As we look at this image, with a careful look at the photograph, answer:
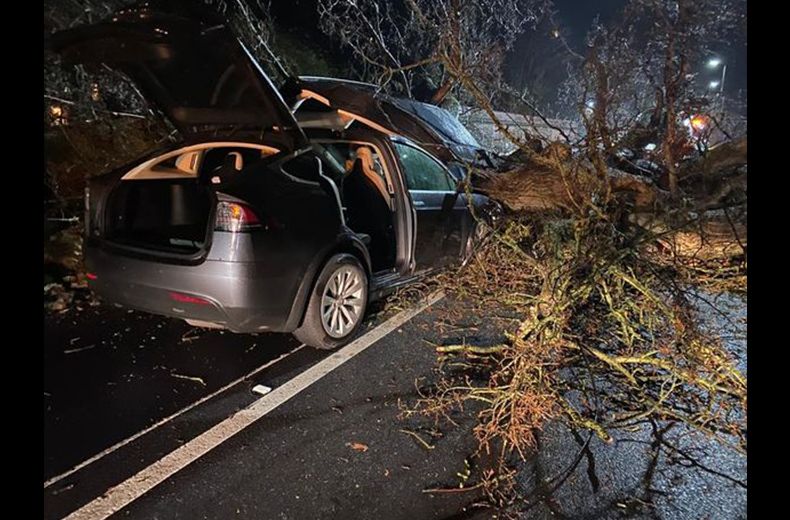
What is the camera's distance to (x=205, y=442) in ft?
7.41

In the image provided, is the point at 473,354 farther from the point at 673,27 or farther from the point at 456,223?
the point at 673,27

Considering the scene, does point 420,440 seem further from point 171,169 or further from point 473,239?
point 473,239

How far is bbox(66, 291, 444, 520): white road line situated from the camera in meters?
1.86

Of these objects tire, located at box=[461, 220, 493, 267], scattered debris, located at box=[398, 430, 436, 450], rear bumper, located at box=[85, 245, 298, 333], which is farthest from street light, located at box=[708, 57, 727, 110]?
tire, located at box=[461, 220, 493, 267]

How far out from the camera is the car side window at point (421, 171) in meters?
4.21

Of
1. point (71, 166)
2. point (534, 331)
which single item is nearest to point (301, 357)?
point (534, 331)

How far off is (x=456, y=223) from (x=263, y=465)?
3311 millimetres

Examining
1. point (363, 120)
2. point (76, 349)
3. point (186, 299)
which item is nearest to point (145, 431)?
point (186, 299)

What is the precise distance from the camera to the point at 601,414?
2584 millimetres

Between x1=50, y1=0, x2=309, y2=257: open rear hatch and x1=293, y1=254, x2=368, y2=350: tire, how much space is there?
32.3 inches

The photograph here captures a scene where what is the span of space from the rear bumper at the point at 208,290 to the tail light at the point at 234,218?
0.20m

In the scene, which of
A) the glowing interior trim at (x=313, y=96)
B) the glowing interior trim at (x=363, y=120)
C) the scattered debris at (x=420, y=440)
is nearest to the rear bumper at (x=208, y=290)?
the scattered debris at (x=420, y=440)

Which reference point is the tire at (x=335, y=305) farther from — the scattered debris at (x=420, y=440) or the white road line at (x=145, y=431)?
the scattered debris at (x=420, y=440)

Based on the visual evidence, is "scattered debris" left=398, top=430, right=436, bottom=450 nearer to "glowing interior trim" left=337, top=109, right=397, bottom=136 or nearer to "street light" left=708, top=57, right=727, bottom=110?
"street light" left=708, top=57, right=727, bottom=110
